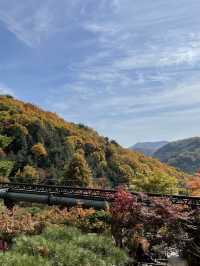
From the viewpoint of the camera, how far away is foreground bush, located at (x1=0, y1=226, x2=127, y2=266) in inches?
431

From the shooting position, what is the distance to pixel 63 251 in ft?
40.8

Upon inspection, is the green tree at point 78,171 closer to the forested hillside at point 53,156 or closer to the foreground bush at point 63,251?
the forested hillside at point 53,156

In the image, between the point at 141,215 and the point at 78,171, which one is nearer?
the point at 141,215

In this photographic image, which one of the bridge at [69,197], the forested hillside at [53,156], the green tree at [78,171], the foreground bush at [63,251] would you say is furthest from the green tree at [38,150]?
the foreground bush at [63,251]

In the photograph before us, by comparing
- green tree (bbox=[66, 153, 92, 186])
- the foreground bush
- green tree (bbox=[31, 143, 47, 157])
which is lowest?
the foreground bush

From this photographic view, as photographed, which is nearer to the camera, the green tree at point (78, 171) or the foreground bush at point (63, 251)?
the foreground bush at point (63, 251)

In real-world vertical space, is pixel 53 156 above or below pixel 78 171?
above

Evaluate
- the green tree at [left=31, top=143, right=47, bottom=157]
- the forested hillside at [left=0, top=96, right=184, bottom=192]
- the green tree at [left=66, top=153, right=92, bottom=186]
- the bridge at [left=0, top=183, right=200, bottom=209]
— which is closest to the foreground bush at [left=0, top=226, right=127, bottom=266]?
the bridge at [left=0, top=183, right=200, bottom=209]

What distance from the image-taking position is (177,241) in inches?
654

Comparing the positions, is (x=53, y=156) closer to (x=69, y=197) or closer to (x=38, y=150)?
(x=38, y=150)

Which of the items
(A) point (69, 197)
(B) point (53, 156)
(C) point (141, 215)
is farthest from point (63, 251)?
(B) point (53, 156)

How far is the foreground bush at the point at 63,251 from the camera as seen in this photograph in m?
11.0

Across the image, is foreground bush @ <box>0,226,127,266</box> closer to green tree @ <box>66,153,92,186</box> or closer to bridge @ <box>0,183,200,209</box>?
bridge @ <box>0,183,200,209</box>

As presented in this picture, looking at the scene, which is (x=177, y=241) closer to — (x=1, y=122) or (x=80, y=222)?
(x=80, y=222)
